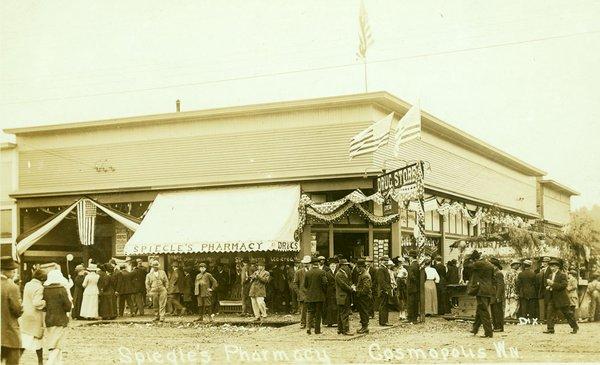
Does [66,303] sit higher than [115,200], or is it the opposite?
[115,200]

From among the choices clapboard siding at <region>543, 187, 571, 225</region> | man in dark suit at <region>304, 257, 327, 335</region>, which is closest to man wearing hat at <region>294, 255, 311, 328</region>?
man in dark suit at <region>304, 257, 327, 335</region>

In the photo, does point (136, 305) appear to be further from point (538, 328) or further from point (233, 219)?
point (538, 328)

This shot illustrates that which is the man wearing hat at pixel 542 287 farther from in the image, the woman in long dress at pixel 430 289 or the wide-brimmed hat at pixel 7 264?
the wide-brimmed hat at pixel 7 264

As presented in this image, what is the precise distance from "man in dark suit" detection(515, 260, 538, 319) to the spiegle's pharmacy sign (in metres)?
6.92

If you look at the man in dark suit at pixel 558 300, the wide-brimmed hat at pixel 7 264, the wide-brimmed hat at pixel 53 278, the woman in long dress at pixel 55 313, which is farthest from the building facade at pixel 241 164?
the wide-brimmed hat at pixel 7 264

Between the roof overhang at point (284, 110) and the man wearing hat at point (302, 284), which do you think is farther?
the roof overhang at point (284, 110)

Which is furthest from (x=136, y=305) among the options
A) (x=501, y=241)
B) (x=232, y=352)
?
(x=501, y=241)

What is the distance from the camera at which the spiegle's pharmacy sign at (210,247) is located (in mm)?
21906

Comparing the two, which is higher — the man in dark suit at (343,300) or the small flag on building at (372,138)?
the small flag on building at (372,138)

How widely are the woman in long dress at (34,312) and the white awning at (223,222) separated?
9.65 metres

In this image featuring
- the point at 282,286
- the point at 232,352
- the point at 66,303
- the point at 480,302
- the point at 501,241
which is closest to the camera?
the point at 66,303

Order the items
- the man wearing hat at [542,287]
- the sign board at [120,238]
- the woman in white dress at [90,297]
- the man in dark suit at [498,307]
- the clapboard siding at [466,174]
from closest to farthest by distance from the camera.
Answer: the man in dark suit at [498,307], the man wearing hat at [542,287], the woman in white dress at [90,297], the clapboard siding at [466,174], the sign board at [120,238]

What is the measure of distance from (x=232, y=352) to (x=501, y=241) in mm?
10414

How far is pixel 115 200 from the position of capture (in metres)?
27.1
